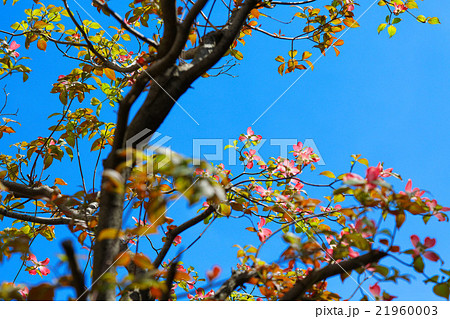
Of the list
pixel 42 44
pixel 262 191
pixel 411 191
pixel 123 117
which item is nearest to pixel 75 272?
pixel 123 117

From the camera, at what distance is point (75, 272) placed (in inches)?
28.6

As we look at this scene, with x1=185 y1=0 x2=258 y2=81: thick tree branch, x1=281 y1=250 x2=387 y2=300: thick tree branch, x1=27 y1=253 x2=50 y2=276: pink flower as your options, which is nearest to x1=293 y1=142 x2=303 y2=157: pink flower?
x1=185 y1=0 x2=258 y2=81: thick tree branch

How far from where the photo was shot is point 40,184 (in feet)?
5.98

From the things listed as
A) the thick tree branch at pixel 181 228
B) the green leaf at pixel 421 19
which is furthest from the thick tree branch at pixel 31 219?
the green leaf at pixel 421 19

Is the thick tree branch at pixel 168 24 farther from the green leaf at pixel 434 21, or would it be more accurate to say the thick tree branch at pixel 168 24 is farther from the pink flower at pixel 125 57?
the green leaf at pixel 434 21

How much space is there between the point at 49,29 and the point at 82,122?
55 centimetres

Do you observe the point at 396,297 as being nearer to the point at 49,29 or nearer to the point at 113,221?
the point at 113,221

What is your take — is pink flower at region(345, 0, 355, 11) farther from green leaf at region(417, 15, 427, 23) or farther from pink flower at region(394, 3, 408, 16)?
green leaf at region(417, 15, 427, 23)

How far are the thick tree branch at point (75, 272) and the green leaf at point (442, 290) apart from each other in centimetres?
88

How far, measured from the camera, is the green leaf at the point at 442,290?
0.90 meters

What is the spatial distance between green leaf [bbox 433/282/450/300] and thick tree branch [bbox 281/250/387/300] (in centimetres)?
16

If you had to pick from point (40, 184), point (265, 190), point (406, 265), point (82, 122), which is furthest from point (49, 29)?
point (406, 265)

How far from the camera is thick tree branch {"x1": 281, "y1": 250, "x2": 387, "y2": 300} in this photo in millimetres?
898

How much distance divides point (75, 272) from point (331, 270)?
644mm
